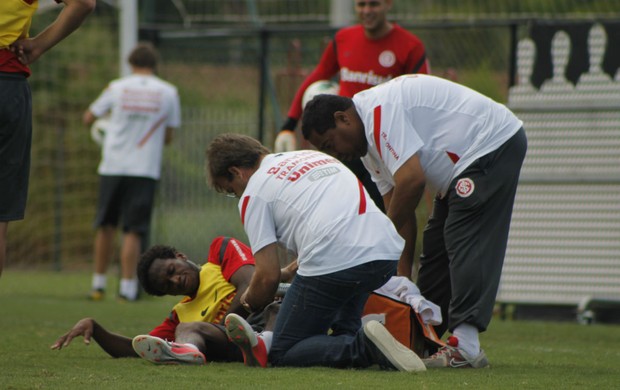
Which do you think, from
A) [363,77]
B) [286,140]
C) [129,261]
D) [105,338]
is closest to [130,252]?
[129,261]

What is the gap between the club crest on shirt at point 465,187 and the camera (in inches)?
213

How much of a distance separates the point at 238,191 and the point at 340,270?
0.64 m

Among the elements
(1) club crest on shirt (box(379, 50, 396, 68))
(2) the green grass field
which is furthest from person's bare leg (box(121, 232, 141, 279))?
(1) club crest on shirt (box(379, 50, 396, 68))

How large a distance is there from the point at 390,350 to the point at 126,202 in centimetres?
580

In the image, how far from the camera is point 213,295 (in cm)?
588

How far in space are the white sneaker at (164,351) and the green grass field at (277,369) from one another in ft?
0.24

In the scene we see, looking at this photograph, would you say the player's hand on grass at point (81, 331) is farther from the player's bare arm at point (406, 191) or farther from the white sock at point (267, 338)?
the player's bare arm at point (406, 191)

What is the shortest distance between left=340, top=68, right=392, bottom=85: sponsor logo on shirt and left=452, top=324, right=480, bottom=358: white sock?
2.60m

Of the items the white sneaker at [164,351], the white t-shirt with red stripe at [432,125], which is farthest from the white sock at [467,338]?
the white sneaker at [164,351]

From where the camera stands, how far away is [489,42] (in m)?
11.0

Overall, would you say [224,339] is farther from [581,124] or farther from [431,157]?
[581,124]

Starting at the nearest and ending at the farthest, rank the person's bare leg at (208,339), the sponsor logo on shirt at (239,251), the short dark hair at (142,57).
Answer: the person's bare leg at (208,339) < the sponsor logo on shirt at (239,251) < the short dark hair at (142,57)

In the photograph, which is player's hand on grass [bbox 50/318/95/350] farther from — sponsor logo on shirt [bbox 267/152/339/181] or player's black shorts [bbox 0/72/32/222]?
sponsor logo on shirt [bbox 267/152/339/181]

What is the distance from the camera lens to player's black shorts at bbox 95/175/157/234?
1027cm
